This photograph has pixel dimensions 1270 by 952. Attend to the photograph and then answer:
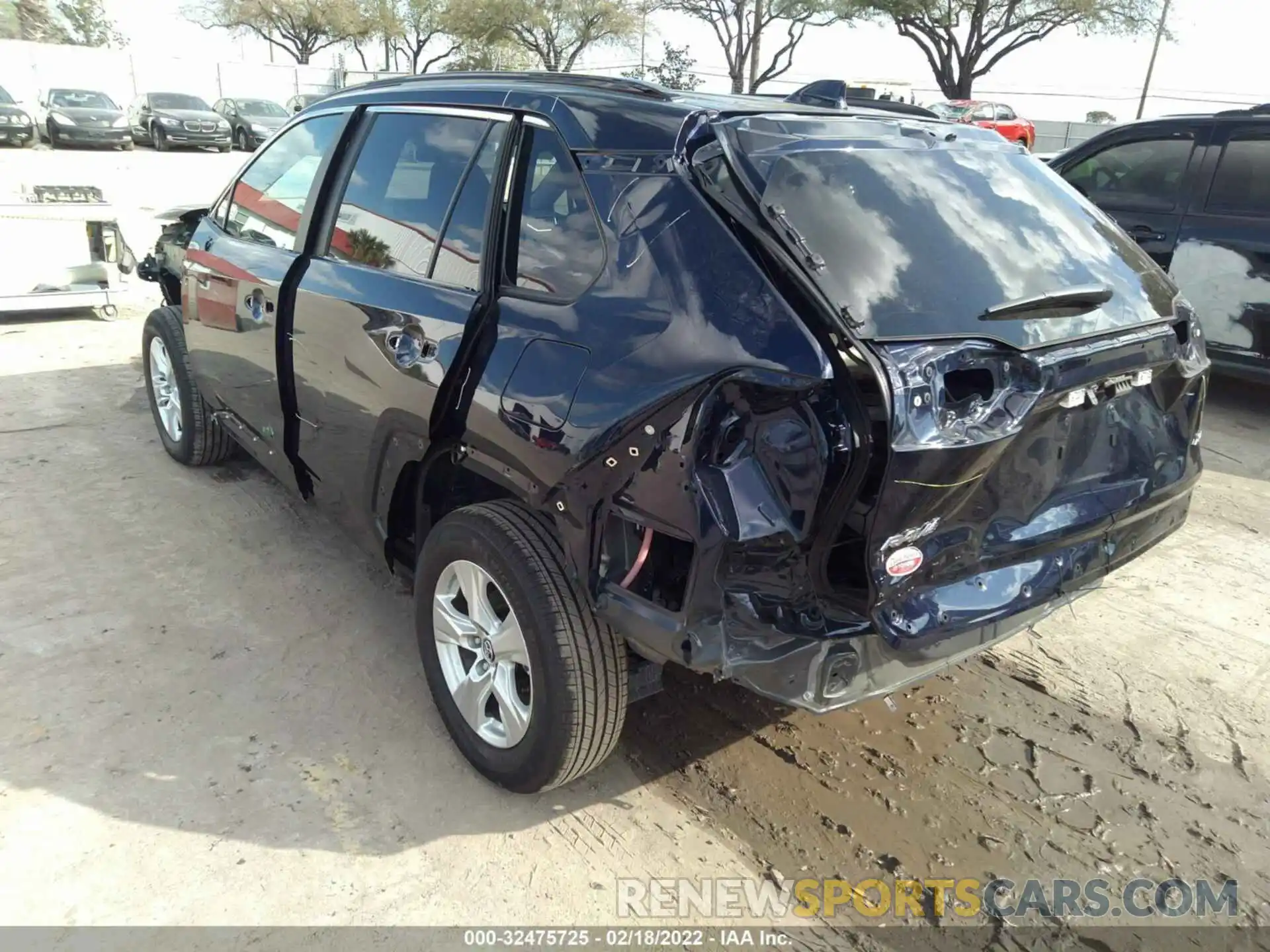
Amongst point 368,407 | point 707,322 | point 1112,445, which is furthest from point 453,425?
point 1112,445

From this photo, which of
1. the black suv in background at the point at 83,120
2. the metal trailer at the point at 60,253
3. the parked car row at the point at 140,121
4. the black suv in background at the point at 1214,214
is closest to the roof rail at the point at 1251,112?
the black suv in background at the point at 1214,214

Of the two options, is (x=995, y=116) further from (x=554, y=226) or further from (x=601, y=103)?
(x=554, y=226)

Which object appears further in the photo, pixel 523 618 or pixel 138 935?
pixel 523 618

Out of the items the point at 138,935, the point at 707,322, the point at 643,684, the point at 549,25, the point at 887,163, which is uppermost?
the point at 549,25

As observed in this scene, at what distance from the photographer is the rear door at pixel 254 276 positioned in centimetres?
349

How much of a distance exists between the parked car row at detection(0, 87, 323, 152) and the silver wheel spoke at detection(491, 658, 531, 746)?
21498mm

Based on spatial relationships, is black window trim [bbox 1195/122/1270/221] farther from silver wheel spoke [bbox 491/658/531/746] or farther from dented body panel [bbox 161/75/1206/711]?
silver wheel spoke [bbox 491/658/531/746]

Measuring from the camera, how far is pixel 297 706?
305 centimetres

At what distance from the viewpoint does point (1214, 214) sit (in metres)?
6.04

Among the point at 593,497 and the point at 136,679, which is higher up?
the point at 593,497

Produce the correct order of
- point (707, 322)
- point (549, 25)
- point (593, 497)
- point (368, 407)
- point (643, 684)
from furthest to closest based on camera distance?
point (549, 25) < point (368, 407) < point (643, 684) < point (593, 497) < point (707, 322)

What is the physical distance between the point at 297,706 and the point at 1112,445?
266cm

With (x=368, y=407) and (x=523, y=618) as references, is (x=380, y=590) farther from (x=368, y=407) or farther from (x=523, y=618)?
(x=523, y=618)

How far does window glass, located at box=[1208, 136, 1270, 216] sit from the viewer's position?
5848 millimetres
